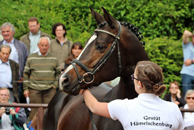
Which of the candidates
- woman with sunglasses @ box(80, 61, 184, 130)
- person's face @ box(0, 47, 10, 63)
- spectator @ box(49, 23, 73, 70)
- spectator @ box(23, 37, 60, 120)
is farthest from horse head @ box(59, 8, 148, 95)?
spectator @ box(49, 23, 73, 70)

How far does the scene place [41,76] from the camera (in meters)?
7.26

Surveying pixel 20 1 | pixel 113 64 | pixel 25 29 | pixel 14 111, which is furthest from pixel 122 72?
pixel 20 1

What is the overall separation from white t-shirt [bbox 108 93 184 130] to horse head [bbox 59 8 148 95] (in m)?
0.80

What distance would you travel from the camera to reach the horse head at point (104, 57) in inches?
133

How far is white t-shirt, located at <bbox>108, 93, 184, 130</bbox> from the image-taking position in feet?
8.39

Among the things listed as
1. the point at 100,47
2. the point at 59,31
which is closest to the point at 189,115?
the point at 100,47

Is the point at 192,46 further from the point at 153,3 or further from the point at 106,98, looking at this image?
the point at 106,98

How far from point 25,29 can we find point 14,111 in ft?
13.4

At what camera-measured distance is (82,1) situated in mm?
10906

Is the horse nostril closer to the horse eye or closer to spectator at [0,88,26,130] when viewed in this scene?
the horse eye

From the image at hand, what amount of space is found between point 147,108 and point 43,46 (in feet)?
16.5

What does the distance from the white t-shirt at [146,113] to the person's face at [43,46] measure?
490 centimetres

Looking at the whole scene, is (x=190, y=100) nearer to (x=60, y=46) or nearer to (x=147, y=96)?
(x=60, y=46)

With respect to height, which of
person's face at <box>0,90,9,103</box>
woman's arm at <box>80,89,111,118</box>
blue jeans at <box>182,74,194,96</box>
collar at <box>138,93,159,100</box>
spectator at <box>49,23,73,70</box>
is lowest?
blue jeans at <box>182,74,194,96</box>
